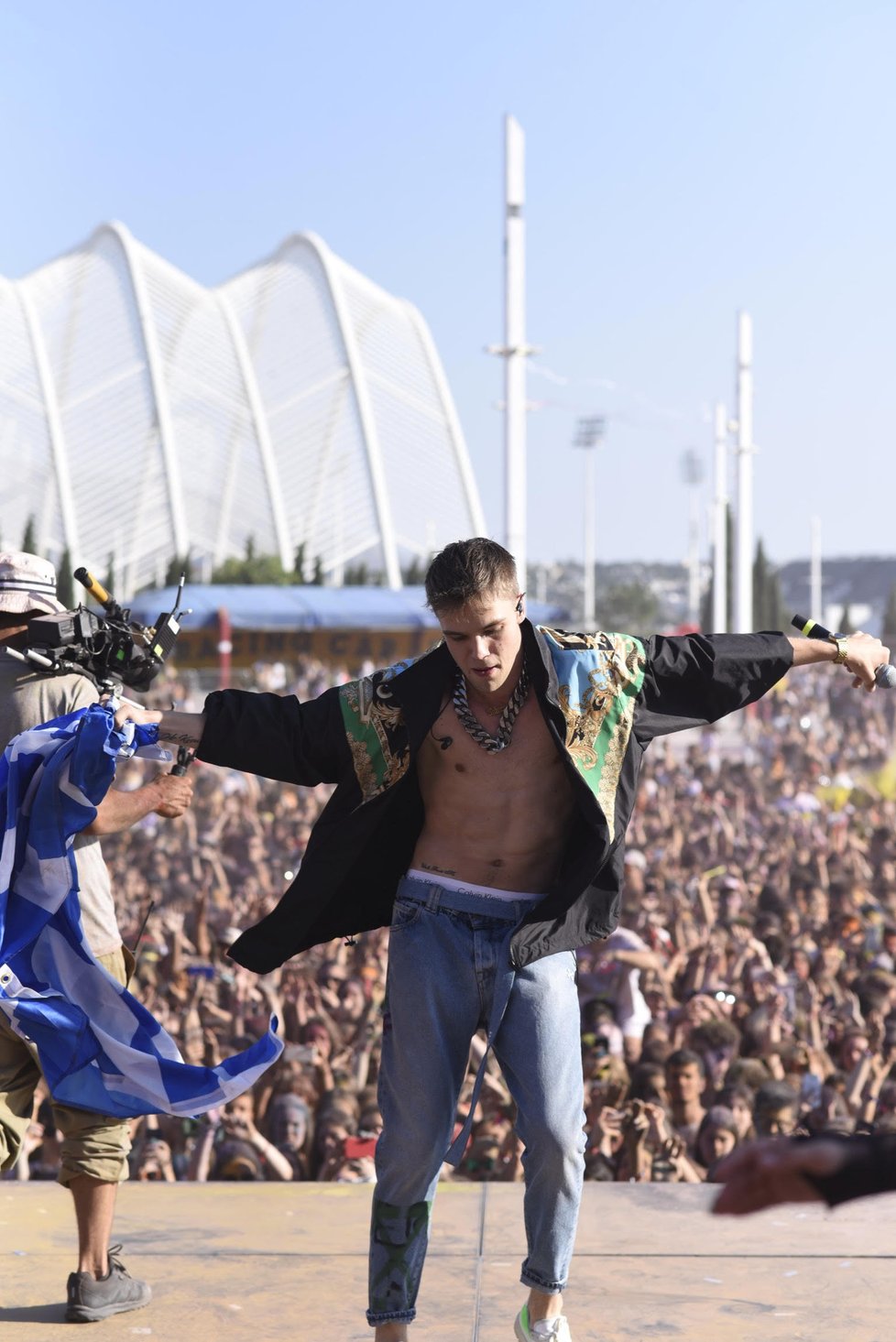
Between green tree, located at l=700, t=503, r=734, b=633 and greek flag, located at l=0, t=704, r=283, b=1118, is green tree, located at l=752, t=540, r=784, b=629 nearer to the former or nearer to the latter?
green tree, located at l=700, t=503, r=734, b=633

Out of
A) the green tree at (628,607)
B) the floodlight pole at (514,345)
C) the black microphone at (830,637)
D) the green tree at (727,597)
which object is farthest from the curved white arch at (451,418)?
the black microphone at (830,637)

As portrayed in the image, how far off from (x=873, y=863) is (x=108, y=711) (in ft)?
34.4

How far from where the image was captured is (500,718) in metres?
3.63

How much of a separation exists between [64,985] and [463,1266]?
4.45 feet

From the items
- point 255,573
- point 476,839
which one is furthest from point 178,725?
point 255,573

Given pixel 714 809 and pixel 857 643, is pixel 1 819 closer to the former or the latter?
pixel 857 643

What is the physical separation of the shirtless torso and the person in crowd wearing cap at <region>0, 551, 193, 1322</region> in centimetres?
74

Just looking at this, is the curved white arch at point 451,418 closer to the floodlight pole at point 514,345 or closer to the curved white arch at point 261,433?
the curved white arch at point 261,433

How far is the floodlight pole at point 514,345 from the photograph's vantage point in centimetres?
1573

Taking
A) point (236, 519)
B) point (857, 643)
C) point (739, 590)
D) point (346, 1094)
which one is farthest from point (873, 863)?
point (236, 519)

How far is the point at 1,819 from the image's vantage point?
3975 mm

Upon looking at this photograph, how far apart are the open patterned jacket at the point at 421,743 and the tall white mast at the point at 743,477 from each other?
26.9 metres

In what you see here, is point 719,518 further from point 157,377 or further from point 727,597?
point 157,377

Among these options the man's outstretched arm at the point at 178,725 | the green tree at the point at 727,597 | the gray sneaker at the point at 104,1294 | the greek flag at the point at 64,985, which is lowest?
the gray sneaker at the point at 104,1294
